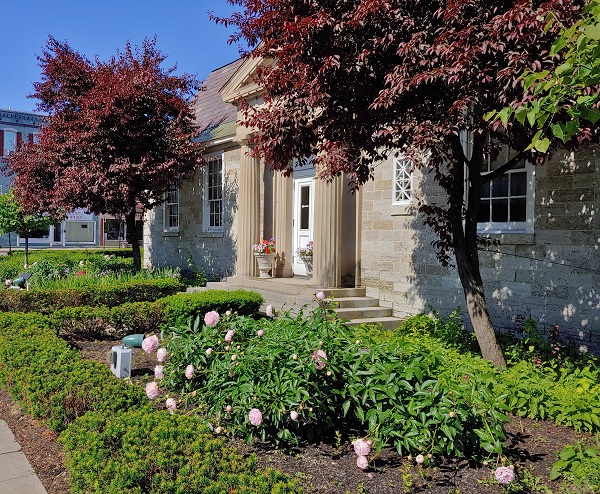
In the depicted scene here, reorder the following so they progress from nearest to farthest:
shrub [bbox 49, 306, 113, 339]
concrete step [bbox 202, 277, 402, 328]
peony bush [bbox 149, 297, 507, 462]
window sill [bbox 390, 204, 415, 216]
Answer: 1. peony bush [bbox 149, 297, 507, 462]
2. shrub [bbox 49, 306, 113, 339]
3. concrete step [bbox 202, 277, 402, 328]
4. window sill [bbox 390, 204, 415, 216]

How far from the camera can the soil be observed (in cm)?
344

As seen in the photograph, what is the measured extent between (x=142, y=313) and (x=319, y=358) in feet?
17.4

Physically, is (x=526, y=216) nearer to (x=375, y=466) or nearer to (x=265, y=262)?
(x=375, y=466)

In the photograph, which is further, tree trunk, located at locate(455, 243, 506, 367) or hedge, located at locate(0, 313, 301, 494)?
tree trunk, located at locate(455, 243, 506, 367)

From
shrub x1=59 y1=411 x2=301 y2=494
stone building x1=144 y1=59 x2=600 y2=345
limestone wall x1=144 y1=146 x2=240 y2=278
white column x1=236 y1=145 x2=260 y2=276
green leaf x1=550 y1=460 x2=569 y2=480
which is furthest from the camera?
limestone wall x1=144 y1=146 x2=240 y2=278

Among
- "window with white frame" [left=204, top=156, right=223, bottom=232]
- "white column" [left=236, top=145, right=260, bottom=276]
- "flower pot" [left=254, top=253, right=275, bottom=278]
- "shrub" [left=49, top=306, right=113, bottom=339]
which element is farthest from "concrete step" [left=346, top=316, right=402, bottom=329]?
"window with white frame" [left=204, top=156, right=223, bottom=232]

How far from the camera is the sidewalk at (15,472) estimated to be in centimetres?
347

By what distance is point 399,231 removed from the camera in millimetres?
9102

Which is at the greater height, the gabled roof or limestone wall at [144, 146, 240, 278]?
the gabled roof

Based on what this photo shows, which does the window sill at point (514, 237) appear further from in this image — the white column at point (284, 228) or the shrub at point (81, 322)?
the shrub at point (81, 322)

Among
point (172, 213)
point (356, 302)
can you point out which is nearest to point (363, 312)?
→ point (356, 302)

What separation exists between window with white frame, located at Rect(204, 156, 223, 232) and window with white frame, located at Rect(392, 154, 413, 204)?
6.44 m

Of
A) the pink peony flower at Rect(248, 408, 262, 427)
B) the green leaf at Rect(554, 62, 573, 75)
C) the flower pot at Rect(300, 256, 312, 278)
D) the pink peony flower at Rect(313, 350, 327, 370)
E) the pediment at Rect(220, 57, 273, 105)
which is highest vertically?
the pediment at Rect(220, 57, 273, 105)

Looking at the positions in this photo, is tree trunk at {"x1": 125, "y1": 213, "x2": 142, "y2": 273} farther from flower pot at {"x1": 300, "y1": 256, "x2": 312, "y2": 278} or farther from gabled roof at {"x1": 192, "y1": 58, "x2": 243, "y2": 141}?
flower pot at {"x1": 300, "y1": 256, "x2": 312, "y2": 278}
